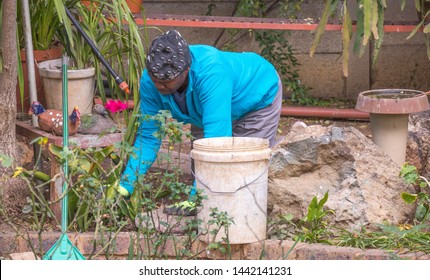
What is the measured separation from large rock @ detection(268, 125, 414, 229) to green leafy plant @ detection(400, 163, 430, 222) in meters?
0.06

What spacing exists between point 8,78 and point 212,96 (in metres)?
1.20

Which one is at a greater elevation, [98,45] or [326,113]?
[98,45]

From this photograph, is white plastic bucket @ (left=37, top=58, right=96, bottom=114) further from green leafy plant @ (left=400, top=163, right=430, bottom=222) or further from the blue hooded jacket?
green leafy plant @ (left=400, top=163, right=430, bottom=222)

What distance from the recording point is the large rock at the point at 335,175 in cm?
486

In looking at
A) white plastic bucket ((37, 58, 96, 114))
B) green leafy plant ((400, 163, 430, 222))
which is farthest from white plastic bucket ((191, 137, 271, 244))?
white plastic bucket ((37, 58, 96, 114))

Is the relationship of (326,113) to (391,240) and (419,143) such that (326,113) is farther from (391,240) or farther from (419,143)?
(391,240)

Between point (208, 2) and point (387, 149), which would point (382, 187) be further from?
point (208, 2)

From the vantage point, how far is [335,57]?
8109 mm

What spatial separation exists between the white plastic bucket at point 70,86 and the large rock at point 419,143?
196 cm

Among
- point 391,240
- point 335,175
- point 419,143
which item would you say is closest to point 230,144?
point 335,175

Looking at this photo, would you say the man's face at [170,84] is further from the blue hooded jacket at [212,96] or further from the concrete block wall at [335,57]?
the concrete block wall at [335,57]

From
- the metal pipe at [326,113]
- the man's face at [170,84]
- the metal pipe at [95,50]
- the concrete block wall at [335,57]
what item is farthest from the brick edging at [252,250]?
the concrete block wall at [335,57]
